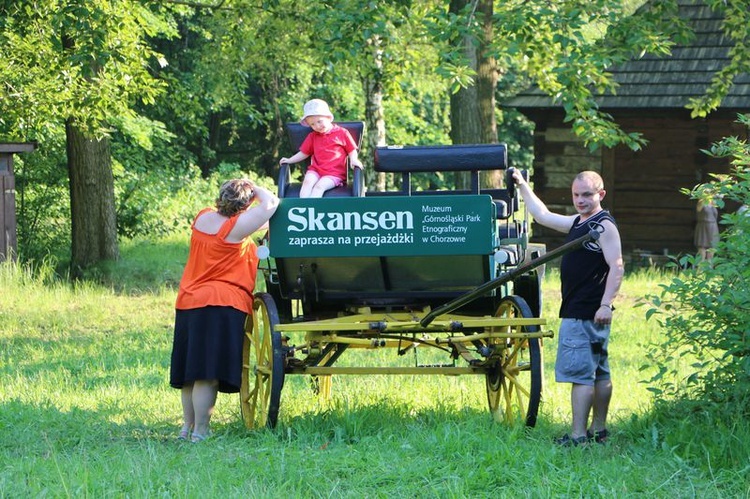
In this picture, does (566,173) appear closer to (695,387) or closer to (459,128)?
(459,128)

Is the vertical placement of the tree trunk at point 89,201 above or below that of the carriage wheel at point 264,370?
above

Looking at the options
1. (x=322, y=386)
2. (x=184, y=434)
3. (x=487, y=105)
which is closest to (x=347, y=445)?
(x=184, y=434)

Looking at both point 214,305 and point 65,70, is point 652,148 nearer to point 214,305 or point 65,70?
point 65,70

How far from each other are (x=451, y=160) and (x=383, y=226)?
1115 millimetres

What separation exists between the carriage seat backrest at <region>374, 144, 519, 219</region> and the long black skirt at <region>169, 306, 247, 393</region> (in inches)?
62.9

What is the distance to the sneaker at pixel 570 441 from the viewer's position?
668 centimetres

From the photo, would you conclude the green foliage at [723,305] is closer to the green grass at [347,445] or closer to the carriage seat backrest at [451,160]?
the green grass at [347,445]

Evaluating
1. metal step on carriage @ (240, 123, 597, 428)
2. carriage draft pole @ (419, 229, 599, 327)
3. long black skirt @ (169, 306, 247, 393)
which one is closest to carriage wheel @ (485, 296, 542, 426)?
metal step on carriage @ (240, 123, 597, 428)

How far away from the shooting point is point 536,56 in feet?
56.7

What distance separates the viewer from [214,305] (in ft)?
23.4

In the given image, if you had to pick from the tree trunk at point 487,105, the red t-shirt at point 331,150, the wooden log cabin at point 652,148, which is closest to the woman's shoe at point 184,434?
the red t-shirt at point 331,150

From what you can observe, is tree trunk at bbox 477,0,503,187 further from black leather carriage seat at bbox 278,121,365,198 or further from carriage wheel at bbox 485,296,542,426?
carriage wheel at bbox 485,296,542,426

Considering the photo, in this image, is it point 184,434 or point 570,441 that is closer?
point 570,441

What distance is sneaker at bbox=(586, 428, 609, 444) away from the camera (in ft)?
22.5
